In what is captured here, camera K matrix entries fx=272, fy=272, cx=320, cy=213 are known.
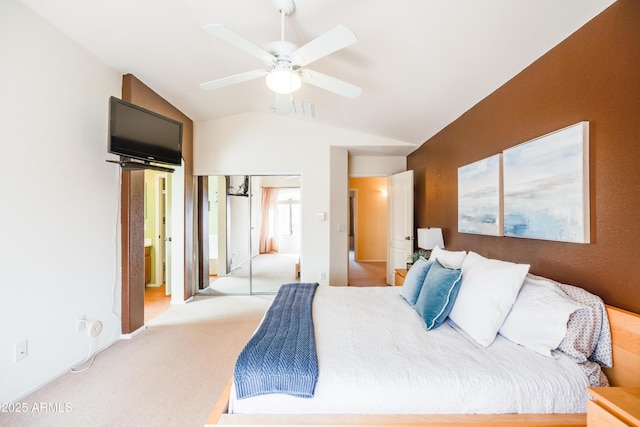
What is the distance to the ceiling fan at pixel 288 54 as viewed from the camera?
1.52 m

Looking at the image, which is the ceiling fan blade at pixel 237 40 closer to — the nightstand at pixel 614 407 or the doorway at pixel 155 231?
the nightstand at pixel 614 407

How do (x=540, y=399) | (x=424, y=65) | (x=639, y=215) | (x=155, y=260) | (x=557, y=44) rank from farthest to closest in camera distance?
1. (x=155, y=260)
2. (x=424, y=65)
3. (x=557, y=44)
4. (x=639, y=215)
5. (x=540, y=399)

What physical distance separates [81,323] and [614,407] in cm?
345

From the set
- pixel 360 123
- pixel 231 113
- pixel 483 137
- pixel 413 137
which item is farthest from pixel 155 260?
pixel 483 137

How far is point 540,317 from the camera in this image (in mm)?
1416

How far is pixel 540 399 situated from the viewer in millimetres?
1194

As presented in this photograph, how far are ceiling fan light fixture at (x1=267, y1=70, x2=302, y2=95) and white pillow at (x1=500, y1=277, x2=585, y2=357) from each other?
1953mm

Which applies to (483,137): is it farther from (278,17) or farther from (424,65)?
(278,17)

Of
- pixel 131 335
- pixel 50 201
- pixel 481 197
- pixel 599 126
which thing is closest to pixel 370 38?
pixel 599 126

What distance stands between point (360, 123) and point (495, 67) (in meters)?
2.04

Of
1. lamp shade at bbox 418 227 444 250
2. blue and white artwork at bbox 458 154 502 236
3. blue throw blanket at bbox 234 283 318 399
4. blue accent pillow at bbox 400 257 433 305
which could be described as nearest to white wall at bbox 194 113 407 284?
lamp shade at bbox 418 227 444 250

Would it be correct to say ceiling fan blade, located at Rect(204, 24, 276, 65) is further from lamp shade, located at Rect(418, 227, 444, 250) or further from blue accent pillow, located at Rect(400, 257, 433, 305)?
lamp shade, located at Rect(418, 227, 444, 250)

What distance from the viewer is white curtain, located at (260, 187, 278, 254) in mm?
5211

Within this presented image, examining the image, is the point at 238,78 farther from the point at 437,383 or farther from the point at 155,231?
the point at 155,231
